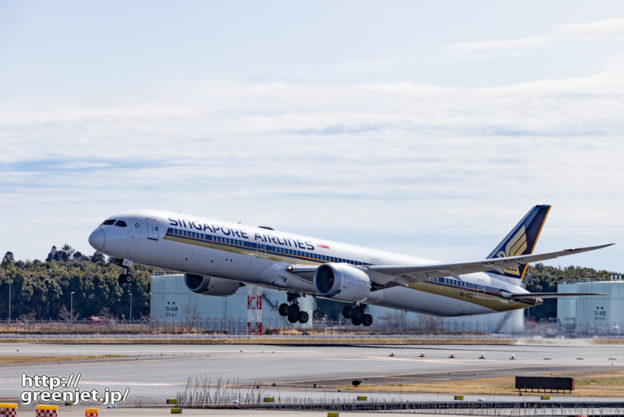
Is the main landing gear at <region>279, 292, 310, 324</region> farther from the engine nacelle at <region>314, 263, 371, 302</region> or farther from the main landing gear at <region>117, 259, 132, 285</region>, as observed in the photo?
the main landing gear at <region>117, 259, 132, 285</region>

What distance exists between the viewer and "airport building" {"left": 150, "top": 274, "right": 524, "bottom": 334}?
95.7 m

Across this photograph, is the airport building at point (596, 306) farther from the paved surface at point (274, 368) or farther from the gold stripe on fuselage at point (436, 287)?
the paved surface at point (274, 368)

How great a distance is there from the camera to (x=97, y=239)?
56.7 m

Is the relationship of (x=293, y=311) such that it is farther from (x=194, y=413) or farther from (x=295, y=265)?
(x=194, y=413)

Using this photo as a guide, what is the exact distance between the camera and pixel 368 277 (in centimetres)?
6681

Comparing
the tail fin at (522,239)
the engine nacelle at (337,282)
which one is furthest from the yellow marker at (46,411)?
the tail fin at (522,239)

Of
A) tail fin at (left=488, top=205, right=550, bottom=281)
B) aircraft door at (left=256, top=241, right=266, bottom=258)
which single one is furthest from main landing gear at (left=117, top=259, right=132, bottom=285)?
tail fin at (left=488, top=205, right=550, bottom=281)

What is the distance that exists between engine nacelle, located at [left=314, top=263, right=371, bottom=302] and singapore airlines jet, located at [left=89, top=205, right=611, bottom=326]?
0.06 metres

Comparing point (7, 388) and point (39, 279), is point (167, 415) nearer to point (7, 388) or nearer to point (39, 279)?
point (7, 388)

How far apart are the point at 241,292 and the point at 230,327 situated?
1253cm

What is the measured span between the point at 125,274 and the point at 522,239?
1612 inches

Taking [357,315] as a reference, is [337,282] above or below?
above

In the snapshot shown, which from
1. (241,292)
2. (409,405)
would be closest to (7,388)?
(409,405)

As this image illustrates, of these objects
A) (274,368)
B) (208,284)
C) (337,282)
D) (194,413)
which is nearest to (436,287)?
(337,282)
